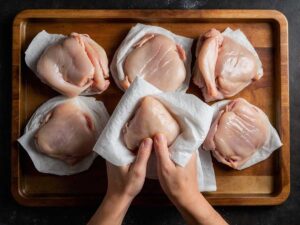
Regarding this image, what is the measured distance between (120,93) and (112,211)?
424 millimetres

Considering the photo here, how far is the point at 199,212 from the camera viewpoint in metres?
1.30

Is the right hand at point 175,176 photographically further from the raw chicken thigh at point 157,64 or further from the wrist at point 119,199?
the raw chicken thigh at point 157,64

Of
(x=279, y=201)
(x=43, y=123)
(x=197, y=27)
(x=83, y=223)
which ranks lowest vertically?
(x=83, y=223)

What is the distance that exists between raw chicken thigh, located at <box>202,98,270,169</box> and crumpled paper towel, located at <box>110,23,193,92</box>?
0.60ft

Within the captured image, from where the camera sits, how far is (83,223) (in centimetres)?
149

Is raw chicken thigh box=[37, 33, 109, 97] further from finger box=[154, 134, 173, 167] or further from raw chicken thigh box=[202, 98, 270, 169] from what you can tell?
raw chicken thigh box=[202, 98, 270, 169]

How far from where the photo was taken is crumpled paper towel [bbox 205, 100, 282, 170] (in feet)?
4.79

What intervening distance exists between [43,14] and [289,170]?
1051 millimetres

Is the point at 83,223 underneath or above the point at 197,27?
underneath

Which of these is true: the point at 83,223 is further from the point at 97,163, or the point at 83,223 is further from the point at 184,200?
the point at 184,200

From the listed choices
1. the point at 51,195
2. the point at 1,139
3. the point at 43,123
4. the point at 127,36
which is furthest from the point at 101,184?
the point at 127,36

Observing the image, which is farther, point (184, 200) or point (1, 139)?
point (1, 139)

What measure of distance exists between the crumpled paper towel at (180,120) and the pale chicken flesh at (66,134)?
159mm

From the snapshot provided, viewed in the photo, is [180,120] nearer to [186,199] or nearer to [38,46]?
[186,199]
